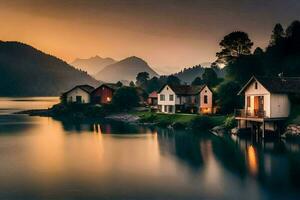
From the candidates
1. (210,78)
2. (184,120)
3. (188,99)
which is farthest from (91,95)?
(184,120)

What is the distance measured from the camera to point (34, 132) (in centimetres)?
7906

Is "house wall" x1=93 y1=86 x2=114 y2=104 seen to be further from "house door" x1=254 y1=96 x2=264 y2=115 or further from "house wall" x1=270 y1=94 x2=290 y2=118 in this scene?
"house wall" x1=270 y1=94 x2=290 y2=118

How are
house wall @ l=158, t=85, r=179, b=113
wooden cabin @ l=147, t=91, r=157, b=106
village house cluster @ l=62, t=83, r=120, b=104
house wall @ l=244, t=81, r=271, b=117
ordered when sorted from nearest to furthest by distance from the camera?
house wall @ l=244, t=81, r=271, b=117
house wall @ l=158, t=85, r=179, b=113
wooden cabin @ l=147, t=91, r=157, b=106
village house cluster @ l=62, t=83, r=120, b=104

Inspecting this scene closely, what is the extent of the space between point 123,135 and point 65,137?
10.4 meters

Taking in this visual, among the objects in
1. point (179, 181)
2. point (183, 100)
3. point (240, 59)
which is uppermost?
point (240, 59)

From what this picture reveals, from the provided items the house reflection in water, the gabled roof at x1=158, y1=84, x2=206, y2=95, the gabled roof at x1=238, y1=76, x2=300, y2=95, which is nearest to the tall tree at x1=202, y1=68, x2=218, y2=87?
the gabled roof at x1=158, y1=84, x2=206, y2=95

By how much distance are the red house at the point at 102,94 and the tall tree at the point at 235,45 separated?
3713cm

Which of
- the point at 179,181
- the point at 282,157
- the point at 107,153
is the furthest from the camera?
the point at 107,153

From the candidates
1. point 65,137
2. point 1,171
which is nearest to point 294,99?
point 65,137

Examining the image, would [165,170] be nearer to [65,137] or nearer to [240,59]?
[65,137]

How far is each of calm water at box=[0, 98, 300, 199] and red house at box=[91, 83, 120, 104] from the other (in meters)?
60.1

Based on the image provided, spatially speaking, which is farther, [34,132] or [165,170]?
[34,132]

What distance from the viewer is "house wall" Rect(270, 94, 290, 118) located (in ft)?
196

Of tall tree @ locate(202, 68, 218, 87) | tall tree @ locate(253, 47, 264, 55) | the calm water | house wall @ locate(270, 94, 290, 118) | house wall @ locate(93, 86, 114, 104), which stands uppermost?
tall tree @ locate(253, 47, 264, 55)
